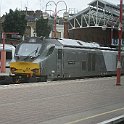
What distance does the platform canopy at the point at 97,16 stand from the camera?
74.0 metres

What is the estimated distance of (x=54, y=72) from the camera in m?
30.5

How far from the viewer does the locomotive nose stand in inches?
1127

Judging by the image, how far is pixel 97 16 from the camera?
3073 inches

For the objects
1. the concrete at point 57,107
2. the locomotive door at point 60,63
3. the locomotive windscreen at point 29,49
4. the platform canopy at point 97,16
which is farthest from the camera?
the platform canopy at point 97,16

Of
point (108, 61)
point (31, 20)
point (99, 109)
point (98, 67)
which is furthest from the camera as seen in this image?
point (31, 20)

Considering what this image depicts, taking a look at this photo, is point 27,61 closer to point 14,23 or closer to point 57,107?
point 57,107

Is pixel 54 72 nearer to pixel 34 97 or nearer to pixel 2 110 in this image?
pixel 34 97

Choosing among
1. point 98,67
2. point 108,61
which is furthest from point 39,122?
point 108,61

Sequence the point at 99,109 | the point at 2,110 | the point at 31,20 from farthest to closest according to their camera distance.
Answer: the point at 31,20 → the point at 99,109 → the point at 2,110

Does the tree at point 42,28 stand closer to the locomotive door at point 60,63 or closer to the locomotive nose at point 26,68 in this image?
the locomotive door at point 60,63

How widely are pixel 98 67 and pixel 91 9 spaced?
47.2 meters

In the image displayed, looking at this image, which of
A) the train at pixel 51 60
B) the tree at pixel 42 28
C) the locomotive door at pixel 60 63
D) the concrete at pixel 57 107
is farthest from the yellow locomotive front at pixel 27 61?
the tree at pixel 42 28

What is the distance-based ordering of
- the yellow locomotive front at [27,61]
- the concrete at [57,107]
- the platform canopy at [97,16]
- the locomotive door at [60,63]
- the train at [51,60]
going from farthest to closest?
1. the platform canopy at [97,16]
2. the locomotive door at [60,63]
3. the train at [51,60]
4. the yellow locomotive front at [27,61]
5. the concrete at [57,107]

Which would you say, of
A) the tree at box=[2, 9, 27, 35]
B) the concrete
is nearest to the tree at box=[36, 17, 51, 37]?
the tree at box=[2, 9, 27, 35]
